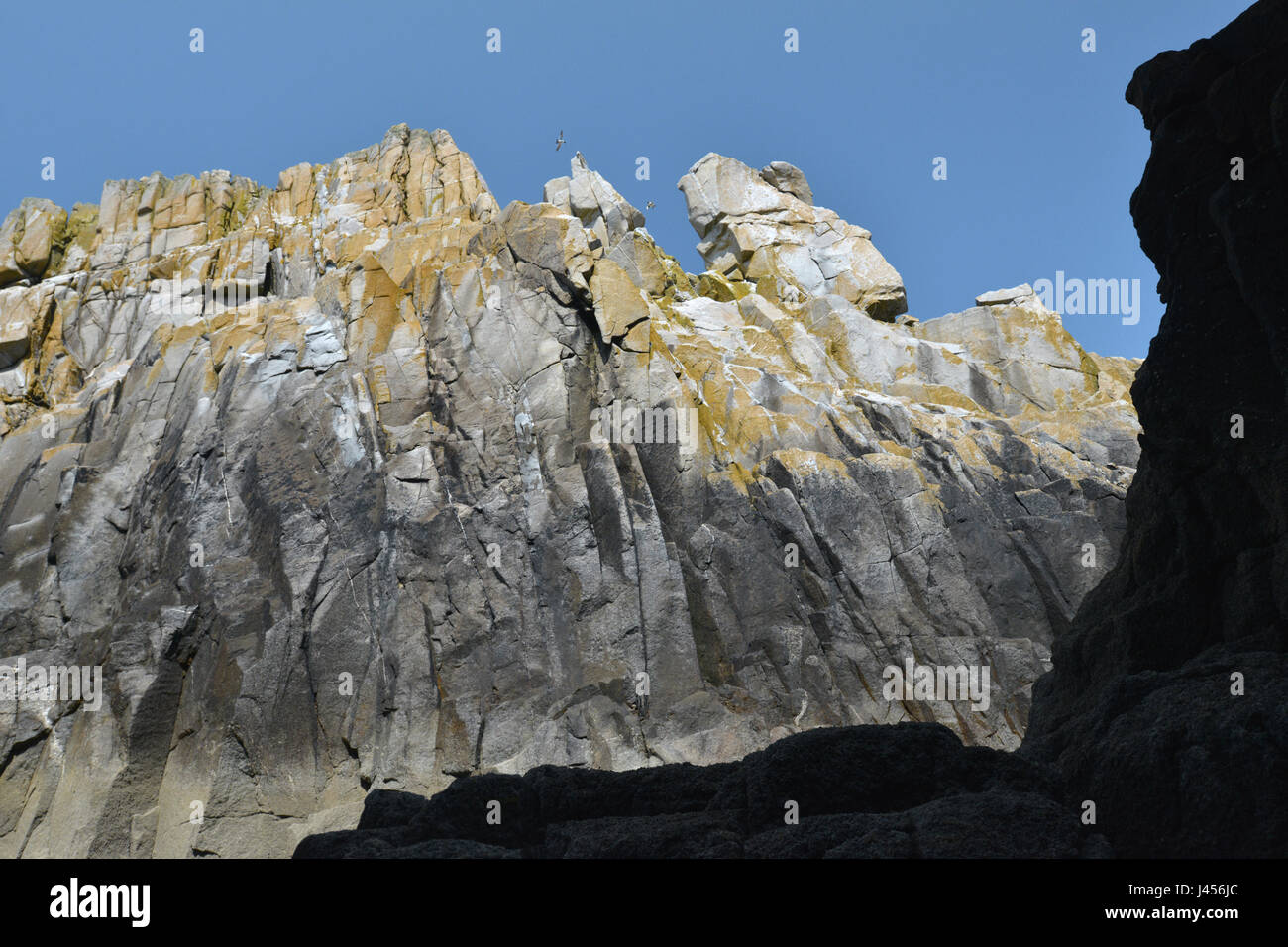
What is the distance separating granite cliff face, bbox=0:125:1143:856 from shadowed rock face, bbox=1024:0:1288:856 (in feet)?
68.7

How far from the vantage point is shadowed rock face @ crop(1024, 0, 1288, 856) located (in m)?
13.8

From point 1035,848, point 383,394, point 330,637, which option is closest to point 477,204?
point 383,394

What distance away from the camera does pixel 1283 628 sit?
50.8 feet

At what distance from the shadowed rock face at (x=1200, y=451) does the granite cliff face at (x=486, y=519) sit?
2095cm

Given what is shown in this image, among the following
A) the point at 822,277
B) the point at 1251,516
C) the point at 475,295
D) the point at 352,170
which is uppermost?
the point at 352,170

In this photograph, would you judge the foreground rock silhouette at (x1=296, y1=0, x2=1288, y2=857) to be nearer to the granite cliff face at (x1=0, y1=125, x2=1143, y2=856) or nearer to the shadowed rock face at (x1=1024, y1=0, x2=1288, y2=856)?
the shadowed rock face at (x1=1024, y1=0, x2=1288, y2=856)

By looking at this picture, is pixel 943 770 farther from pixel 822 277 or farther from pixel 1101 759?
pixel 822 277

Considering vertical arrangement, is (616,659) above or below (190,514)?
below

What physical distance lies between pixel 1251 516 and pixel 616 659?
2669cm

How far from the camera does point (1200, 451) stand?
17.7 metres

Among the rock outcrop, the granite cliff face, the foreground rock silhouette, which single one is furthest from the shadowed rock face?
the granite cliff face

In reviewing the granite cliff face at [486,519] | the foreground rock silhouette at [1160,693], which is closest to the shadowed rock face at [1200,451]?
the foreground rock silhouette at [1160,693]

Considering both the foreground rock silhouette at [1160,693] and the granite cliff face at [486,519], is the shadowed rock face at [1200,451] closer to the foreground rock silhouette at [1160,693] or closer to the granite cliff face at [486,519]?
the foreground rock silhouette at [1160,693]

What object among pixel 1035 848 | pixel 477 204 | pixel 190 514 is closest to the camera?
pixel 1035 848
